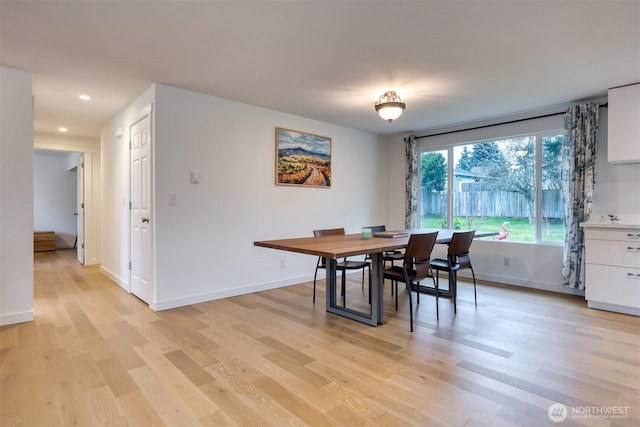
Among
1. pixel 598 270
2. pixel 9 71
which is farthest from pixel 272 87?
pixel 598 270

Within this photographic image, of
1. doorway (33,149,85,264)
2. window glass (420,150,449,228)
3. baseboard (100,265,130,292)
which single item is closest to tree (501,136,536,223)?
window glass (420,150,449,228)

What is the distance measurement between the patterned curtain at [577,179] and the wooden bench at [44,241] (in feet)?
33.2

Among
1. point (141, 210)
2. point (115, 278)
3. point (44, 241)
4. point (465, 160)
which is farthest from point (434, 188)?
point (44, 241)

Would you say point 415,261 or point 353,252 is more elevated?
point 353,252

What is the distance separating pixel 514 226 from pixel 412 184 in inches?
64.4

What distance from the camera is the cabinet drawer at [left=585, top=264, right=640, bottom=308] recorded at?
3.27 meters

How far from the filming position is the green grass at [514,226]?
433 centimetres

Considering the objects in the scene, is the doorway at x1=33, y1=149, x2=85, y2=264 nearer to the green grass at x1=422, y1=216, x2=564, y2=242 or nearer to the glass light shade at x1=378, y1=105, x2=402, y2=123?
the glass light shade at x1=378, y1=105, x2=402, y2=123

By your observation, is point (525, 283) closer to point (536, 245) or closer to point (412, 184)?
point (536, 245)

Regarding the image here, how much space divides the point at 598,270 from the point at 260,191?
3.91 meters

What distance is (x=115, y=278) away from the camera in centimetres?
473

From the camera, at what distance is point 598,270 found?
3500 mm

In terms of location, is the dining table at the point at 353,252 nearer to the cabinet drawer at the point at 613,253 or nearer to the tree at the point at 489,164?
the cabinet drawer at the point at 613,253

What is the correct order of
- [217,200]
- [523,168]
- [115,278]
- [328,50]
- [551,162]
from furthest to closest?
[115,278]
[523,168]
[551,162]
[217,200]
[328,50]
